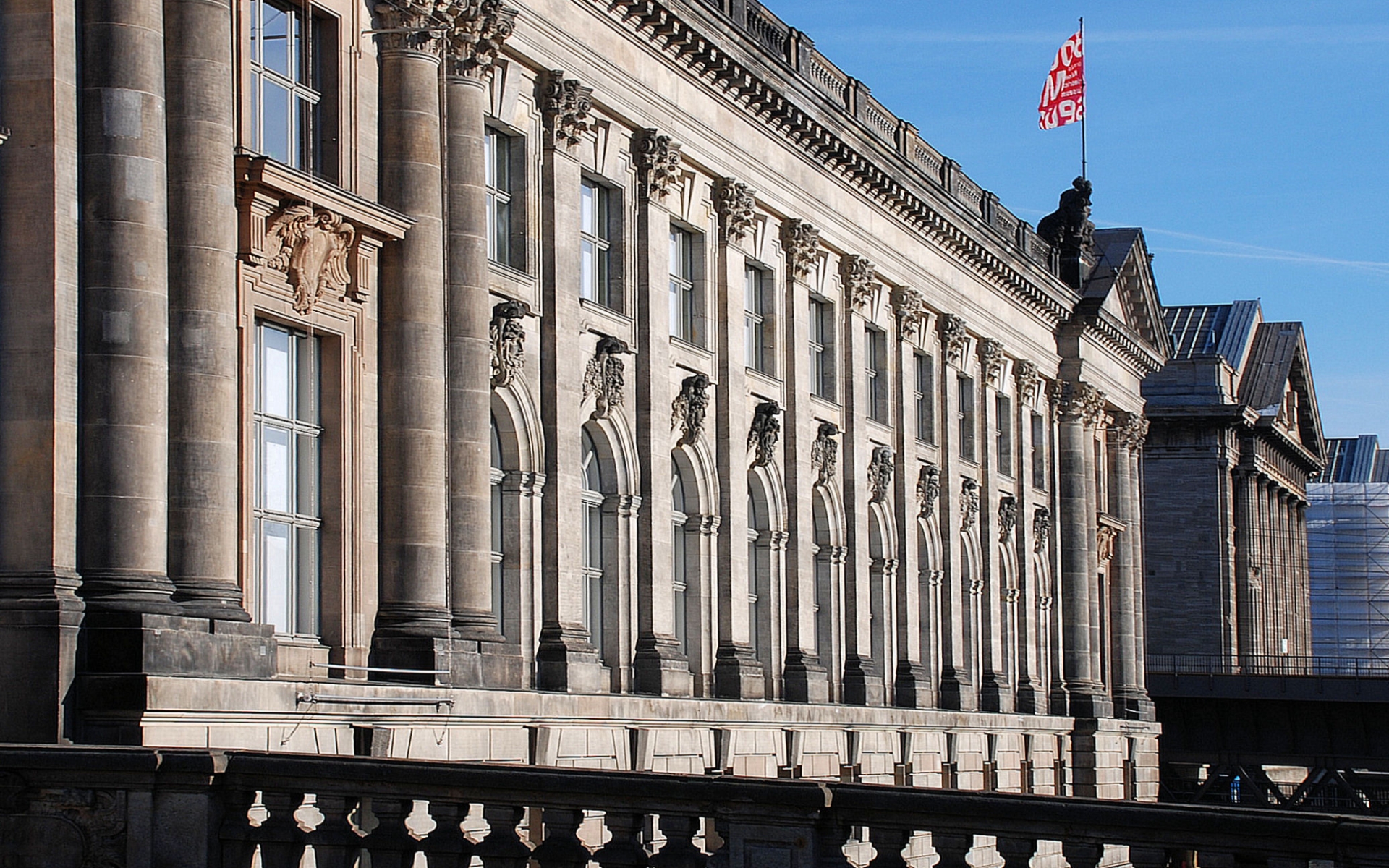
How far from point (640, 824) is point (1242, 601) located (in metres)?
85.9

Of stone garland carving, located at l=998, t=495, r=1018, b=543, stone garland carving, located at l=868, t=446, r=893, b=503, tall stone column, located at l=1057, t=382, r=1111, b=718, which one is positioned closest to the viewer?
stone garland carving, located at l=868, t=446, r=893, b=503

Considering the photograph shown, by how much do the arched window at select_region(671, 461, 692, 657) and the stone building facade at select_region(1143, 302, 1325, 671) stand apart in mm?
55080

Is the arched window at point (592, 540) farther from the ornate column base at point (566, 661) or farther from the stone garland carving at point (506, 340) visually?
the stone garland carving at point (506, 340)

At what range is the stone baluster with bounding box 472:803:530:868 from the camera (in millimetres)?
15133

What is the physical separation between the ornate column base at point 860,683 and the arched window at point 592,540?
11.9 metres

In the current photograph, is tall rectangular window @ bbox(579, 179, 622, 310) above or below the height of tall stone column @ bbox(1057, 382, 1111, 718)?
above

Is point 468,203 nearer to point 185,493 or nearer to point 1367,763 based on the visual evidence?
point 185,493

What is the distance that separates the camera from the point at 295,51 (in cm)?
2680

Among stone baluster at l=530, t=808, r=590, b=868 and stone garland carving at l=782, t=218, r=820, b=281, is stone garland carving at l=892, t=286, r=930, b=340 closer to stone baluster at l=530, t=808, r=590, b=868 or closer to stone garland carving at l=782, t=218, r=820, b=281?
stone garland carving at l=782, t=218, r=820, b=281

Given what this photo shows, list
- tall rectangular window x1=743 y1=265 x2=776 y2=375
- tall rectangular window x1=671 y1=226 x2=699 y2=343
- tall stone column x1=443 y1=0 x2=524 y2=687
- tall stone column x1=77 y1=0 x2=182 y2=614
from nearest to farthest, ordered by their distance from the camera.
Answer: tall stone column x1=77 y1=0 x2=182 y2=614 → tall stone column x1=443 y1=0 x2=524 y2=687 → tall rectangular window x1=671 y1=226 x2=699 y2=343 → tall rectangular window x1=743 y1=265 x2=776 y2=375

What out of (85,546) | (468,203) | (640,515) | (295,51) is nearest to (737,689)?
(640,515)

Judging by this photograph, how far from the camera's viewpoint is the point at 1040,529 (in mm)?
62562

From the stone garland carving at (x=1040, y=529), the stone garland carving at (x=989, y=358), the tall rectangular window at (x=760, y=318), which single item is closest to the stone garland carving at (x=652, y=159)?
the tall rectangular window at (x=760, y=318)

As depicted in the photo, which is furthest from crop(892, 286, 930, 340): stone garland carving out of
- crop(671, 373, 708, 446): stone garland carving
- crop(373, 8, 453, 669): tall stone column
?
crop(373, 8, 453, 669): tall stone column
